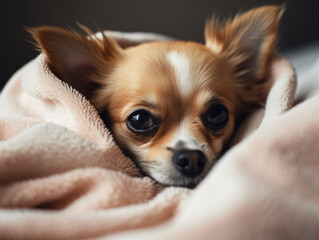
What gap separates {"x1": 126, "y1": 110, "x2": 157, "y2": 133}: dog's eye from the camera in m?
1.04

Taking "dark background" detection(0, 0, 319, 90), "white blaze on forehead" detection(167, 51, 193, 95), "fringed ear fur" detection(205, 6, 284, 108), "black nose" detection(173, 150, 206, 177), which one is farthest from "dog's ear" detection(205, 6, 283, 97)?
"black nose" detection(173, 150, 206, 177)

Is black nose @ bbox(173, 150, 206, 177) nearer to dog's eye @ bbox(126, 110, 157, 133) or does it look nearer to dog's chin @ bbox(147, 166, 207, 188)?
dog's chin @ bbox(147, 166, 207, 188)

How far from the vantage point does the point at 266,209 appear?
0.57 metres

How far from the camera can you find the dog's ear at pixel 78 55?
41.3 inches

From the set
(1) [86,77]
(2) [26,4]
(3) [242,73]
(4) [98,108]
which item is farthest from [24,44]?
(3) [242,73]

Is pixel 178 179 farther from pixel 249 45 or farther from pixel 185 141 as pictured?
pixel 249 45

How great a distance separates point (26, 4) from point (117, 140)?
124 cm

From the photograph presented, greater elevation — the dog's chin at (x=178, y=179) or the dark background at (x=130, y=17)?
the dark background at (x=130, y=17)

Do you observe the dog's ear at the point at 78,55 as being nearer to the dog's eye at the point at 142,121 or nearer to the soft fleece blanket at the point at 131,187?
the soft fleece blanket at the point at 131,187

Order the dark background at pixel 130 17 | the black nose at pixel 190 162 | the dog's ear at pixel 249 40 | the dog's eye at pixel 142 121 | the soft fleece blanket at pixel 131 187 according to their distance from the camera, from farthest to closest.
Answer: the dark background at pixel 130 17, the dog's ear at pixel 249 40, the dog's eye at pixel 142 121, the black nose at pixel 190 162, the soft fleece blanket at pixel 131 187

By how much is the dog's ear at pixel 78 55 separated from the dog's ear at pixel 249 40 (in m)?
0.43

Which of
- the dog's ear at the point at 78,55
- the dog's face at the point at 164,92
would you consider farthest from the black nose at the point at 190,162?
the dog's ear at the point at 78,55

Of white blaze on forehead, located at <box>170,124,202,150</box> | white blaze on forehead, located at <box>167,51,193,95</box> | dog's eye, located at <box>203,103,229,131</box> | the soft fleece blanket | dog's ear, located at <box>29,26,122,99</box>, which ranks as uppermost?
dog's ear, located at <box>29,26,122,99</box>

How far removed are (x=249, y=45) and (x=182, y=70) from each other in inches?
16.1
